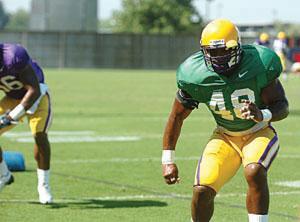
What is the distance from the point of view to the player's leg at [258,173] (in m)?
6.21

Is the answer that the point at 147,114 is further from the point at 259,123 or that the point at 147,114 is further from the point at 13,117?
the point at 259,123

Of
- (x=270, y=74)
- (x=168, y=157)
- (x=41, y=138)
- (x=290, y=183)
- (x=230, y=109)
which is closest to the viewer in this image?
(x=270, y=74)

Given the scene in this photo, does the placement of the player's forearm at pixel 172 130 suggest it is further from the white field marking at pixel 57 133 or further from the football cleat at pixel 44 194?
the white field marking at pixel 57 133

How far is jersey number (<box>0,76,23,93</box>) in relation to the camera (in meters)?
8.48

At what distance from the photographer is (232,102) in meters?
6.45

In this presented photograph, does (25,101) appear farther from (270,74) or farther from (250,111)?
(250,111)

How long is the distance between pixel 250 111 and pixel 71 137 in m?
8.66

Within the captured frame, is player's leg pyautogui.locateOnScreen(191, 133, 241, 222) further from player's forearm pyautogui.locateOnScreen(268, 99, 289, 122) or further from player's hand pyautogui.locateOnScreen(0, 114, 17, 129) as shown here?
player's hand pyautogui.locateOnScreen(0, 114, 17, 129)

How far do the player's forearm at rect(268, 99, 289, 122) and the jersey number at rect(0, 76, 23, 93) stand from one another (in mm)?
3001

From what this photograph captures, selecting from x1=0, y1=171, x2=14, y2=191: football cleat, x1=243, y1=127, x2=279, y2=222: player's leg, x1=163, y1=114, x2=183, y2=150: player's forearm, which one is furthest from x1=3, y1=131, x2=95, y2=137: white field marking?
x1=243, y1=127, x2=279, y2=222: player's leg

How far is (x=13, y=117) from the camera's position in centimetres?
830

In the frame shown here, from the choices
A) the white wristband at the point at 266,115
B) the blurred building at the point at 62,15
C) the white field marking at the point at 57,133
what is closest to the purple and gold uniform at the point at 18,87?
the white wristband at the point at 266,115

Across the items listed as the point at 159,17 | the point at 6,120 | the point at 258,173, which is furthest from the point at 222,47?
the point at 159,17

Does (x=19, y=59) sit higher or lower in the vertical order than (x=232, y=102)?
lower
